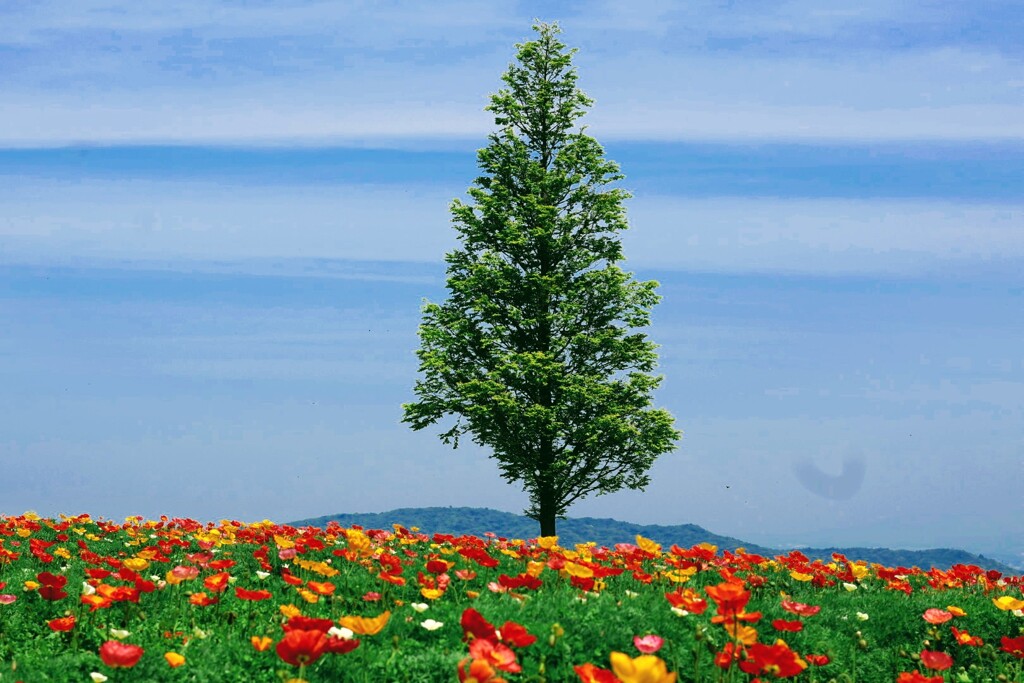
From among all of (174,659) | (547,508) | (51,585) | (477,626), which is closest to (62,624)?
(51,585)

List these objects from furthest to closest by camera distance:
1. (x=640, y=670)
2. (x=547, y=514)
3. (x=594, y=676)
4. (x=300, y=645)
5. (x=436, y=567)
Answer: (x=547, y=514) → (x=436, y=567) → (x=300, y=645) → (x=594, y=676) → (x=640, y=670)

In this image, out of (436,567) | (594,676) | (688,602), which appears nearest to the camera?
(594,676)

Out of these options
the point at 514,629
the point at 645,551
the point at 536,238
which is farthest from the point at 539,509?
the point at 514,629

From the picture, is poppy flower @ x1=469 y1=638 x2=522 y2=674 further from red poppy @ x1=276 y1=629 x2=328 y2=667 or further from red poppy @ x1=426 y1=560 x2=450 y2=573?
red poppy @ x1=426 y1=560 x2=450 y2=573

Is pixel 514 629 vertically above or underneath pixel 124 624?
above

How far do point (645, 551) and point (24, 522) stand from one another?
10139mm

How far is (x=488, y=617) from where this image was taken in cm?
655

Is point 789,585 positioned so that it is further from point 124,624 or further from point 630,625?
point 124,624

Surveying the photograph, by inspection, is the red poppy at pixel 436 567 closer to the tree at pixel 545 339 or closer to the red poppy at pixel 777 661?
the red poppy at pixel 777 661

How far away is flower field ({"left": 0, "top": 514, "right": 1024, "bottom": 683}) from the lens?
5203 millimetres

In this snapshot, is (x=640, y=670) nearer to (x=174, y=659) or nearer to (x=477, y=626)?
(x=477, y=626)

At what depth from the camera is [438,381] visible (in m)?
22.9

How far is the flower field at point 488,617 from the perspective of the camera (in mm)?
5203

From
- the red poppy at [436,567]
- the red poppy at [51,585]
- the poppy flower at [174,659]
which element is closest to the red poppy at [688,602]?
the red poppy at [436,567]
